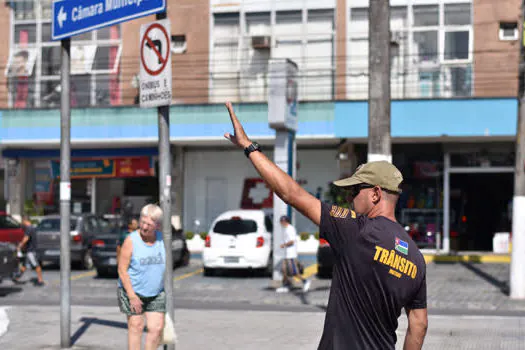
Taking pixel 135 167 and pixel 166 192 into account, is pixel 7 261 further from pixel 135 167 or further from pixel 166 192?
pixel 135 167

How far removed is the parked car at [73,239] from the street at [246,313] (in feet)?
2.06

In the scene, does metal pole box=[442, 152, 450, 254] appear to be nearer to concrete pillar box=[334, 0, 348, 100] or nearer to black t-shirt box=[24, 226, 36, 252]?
concrete pillar box=[334, 0, 348, 100]

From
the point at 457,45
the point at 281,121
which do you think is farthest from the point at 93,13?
the point at 457,45

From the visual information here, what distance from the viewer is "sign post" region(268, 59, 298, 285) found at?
18125mm

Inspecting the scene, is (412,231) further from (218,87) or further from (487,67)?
(218,87)

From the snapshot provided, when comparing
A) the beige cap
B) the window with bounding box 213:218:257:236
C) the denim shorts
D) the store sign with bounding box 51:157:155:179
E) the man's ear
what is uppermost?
the beige cap

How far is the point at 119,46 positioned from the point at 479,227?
1369 cm

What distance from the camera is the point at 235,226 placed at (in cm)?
2062

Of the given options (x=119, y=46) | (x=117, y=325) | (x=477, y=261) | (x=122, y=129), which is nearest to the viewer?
(x=117, y=325)

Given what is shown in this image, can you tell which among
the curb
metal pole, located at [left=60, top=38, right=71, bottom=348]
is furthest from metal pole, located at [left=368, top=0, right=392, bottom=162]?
the curb

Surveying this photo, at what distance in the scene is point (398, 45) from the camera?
25.1 meters

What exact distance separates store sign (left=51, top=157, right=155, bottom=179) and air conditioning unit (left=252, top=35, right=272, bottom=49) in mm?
5442

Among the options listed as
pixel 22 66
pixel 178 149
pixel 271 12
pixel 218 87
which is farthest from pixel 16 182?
pixel 271 12

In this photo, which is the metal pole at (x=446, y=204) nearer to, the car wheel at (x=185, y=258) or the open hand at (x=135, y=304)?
the car wheel at (x=185, y=258)
